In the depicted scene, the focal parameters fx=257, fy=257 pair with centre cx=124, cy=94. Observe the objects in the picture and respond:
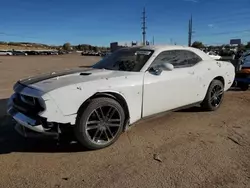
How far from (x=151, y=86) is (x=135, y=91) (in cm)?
34

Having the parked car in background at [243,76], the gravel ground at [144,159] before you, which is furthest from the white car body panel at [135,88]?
the parked car in background at [243,76]

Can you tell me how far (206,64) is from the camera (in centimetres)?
546

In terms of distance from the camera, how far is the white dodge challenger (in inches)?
133

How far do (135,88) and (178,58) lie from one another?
4.80 ft

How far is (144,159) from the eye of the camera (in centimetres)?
343

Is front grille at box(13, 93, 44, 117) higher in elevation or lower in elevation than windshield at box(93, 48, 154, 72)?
lower

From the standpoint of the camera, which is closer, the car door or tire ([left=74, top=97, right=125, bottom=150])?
tire ([left=74, top=97, right=125, bottom=150])

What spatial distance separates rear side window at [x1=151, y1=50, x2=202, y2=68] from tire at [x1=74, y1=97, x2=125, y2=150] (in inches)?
48.1

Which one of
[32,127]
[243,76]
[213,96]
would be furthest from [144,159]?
[243,76]

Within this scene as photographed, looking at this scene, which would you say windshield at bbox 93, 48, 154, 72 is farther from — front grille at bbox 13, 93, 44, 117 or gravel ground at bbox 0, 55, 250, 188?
front grille at bbox 13, 93, 44, 117

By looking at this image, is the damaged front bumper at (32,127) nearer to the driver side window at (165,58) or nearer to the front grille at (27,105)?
the front grille at (27,105)

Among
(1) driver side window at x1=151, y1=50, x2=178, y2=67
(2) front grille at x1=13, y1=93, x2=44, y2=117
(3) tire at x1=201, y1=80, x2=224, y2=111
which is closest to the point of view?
(2) front grille at x1=13, y1=93, x2=44, y2=117

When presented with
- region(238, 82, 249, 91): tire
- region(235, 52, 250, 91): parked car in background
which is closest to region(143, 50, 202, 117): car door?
region(235, 52, 250, 91): parked car in background

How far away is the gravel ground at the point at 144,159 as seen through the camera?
290 centimetres
